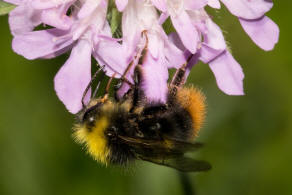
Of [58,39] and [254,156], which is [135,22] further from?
[254,156]

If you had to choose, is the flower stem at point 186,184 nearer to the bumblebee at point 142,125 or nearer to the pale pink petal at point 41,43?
the bumblebee at point 142,125

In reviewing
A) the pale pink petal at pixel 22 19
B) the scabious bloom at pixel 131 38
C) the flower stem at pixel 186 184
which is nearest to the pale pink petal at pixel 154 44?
the scabious bloom at pixel 131 38

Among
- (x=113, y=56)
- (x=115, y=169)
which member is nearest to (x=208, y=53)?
(x=113, y=56)

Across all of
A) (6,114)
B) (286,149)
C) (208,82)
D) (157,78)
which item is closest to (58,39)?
(157,78)

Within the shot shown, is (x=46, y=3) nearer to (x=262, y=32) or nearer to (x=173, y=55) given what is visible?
(x=173, y=55)

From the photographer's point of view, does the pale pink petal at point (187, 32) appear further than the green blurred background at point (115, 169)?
No

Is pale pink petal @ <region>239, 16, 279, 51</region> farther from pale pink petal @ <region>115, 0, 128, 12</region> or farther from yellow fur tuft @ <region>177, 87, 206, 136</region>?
pale pink petal @ <region>115, 0, 128, 12</region>
